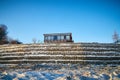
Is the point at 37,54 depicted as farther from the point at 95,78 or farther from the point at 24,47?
the point at 95,78

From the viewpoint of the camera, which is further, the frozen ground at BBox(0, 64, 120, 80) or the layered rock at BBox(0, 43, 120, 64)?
the layered rock at BBox(0, 43, 120, 64)

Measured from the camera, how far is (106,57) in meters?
8.62

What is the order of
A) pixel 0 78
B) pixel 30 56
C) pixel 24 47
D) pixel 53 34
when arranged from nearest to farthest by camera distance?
pixel 0 78 < pixel 30 56 < pixel 24 47 < pixel 53 34

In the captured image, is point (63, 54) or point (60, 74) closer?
point (60, 74)

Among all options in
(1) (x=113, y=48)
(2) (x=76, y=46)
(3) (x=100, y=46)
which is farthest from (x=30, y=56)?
(1) (x=113, y=48)

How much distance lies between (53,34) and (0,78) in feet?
63.4

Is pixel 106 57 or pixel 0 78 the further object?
pixel 106 57

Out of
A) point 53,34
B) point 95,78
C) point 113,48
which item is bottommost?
point 95,78

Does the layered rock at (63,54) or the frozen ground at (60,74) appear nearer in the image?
the frozen ground at (60,74)

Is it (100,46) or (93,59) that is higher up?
(100,46)

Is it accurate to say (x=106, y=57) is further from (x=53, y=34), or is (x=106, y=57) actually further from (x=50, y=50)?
(x=53, y=34)

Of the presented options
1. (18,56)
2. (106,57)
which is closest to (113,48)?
(106,57)

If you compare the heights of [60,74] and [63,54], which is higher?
[63,54]

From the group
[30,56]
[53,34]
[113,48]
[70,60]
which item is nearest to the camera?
[70,60]
